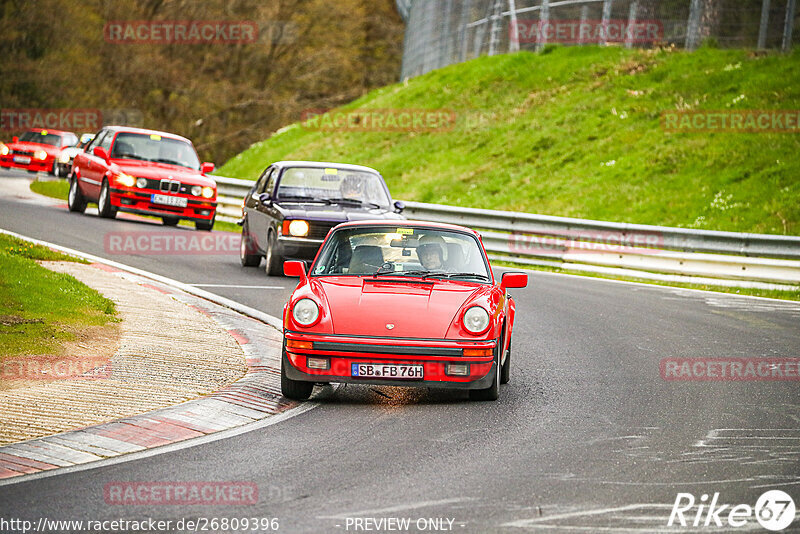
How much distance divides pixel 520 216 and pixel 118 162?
25.7 feet

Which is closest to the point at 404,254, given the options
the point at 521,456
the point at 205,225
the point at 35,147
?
the point at 521,456

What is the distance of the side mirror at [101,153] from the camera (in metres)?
22.4

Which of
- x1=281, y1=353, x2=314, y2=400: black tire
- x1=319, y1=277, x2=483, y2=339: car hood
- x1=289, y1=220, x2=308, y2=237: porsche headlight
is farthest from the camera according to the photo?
x1=289, y1=220, x2=308, y2=237: porsche headlight

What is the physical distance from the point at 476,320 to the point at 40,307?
477 cm

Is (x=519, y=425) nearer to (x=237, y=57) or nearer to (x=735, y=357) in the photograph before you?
(x=735, y=357)

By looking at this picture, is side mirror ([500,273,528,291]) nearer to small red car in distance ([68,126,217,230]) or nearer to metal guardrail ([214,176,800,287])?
metal guardrail ([214,176,800,287])

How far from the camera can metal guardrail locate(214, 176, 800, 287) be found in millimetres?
18828

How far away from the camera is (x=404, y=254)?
31.1 feet

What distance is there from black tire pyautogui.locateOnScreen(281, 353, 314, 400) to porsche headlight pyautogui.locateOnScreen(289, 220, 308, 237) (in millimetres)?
7343

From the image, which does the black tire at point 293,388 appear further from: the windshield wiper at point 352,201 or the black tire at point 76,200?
the black tire at point 76,200

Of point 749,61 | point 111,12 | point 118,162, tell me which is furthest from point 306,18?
point 118,162

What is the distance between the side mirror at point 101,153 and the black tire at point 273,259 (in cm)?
700

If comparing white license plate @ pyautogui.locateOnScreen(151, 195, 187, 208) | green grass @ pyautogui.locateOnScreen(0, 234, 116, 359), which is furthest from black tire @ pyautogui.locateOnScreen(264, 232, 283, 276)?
white license plate @ pyautogui.locateOnScreen(151, 195, 187, 208)

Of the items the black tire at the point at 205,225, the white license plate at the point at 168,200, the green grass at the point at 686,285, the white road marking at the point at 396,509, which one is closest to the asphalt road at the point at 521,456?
the white road marking at the point at 396,509
